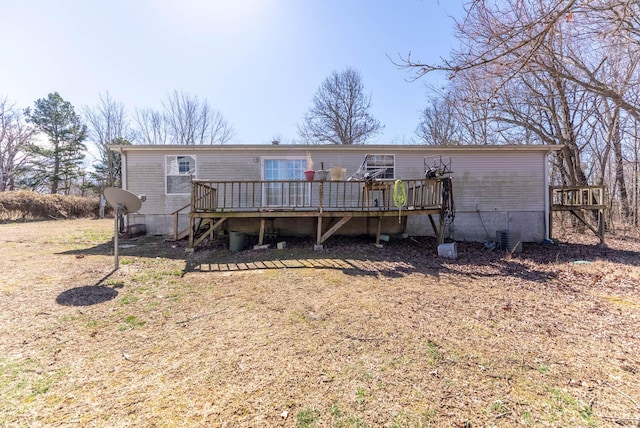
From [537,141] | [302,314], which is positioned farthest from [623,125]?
[302,314]

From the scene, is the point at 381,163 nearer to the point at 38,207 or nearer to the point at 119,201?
the point at 119,201

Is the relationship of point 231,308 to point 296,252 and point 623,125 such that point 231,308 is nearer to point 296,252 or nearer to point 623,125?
point 296,252

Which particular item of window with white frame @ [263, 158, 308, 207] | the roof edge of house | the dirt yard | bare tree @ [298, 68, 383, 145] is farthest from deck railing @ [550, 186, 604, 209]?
bare tree @ [298, 68, 383, 145]

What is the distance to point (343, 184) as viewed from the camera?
8742mm

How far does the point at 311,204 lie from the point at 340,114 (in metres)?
16.0

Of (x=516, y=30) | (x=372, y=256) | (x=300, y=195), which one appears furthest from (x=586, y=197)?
(x=300, y=195)

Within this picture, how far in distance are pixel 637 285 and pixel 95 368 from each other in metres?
7.77

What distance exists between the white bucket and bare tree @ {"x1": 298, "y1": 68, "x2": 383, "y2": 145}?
16.6 metres

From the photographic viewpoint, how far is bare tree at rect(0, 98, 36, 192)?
2211cm

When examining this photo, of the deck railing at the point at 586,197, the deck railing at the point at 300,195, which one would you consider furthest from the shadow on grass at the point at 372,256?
the deck railing at the point at 586,197

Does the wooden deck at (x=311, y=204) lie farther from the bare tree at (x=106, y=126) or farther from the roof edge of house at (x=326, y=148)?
the bare tree at (x=106, y=126)

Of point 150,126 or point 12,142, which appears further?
point 150,126

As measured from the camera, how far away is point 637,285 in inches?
188

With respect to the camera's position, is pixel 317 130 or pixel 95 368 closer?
pixel 95 368
